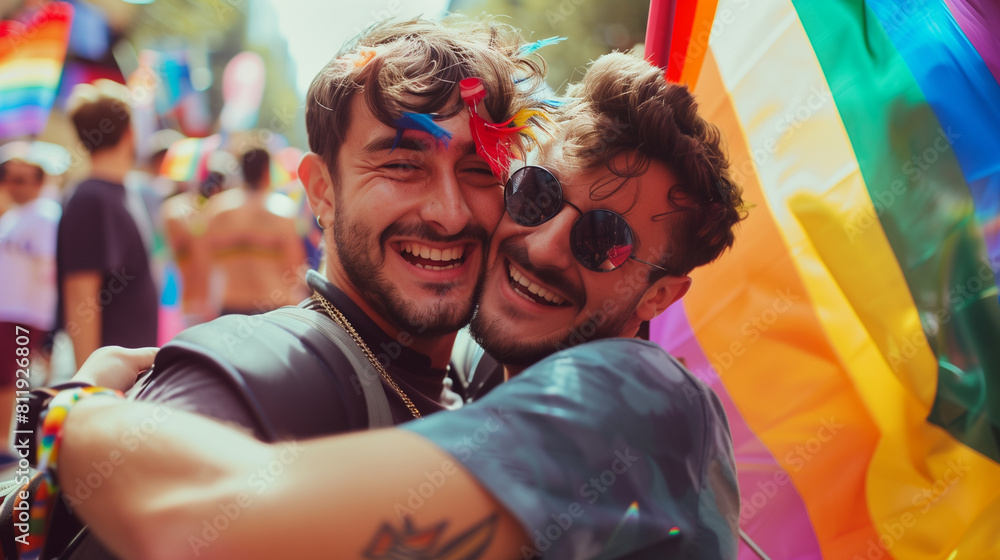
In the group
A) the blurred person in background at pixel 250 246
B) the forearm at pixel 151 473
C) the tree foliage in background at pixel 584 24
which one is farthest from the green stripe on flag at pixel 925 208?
the tree foliage in background at pixel 584 24

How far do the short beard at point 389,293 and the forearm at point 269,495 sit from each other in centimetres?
88

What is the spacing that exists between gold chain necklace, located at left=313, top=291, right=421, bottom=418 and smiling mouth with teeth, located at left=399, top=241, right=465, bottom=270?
0.95 ft

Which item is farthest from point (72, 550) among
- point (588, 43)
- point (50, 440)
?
point (588, 43)

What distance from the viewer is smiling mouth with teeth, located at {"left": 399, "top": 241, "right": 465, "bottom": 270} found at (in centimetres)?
218

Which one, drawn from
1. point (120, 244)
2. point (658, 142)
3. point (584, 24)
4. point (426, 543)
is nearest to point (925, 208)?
point (658, 142)

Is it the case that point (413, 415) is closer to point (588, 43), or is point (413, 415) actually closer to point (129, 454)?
point (129, 454)

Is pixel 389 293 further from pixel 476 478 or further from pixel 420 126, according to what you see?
pixel 476 478

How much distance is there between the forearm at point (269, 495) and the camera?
112cm

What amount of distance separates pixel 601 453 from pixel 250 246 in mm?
4860

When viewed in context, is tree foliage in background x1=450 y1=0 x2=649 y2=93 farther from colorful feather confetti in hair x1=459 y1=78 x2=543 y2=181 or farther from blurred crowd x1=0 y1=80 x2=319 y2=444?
colorful feather confetti in hair x1=459 y1=78 x2=543 y2=181

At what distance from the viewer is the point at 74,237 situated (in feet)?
13.5

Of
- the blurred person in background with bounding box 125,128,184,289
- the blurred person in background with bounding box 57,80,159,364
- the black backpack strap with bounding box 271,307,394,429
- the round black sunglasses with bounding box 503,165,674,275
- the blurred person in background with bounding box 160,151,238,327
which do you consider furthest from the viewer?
the blurred person in background with bounding box 160,151,238,327

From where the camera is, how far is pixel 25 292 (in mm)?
4574

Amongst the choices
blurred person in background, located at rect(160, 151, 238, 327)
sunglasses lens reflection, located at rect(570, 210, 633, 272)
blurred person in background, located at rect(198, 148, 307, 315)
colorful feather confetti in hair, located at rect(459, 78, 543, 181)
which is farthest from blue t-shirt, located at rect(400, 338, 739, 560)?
blurred person in background, located at rect(160, 151, 238, 327)
